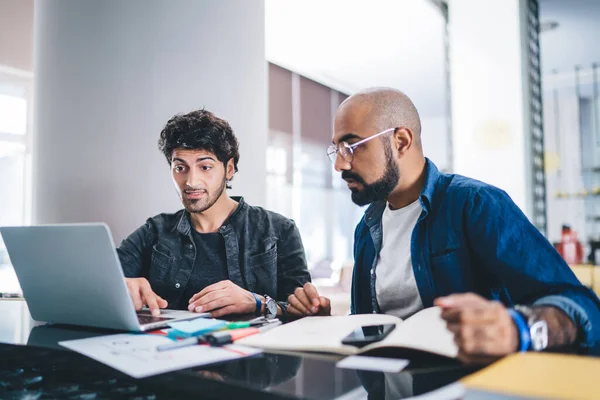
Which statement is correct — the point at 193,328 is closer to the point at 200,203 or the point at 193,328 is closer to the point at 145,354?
the point at 145,354

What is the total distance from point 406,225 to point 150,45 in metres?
1.27

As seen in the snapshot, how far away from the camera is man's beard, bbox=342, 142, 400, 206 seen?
1436mm

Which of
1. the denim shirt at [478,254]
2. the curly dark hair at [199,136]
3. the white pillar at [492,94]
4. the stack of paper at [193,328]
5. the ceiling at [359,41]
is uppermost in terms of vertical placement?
the ceiling at [359,41]

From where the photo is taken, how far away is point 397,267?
145cm

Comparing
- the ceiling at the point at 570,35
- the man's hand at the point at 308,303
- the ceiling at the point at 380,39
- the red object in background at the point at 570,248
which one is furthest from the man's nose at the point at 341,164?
the ceiling at the point at 570,35

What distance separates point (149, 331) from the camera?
1000mm

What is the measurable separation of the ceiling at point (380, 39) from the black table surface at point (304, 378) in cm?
374

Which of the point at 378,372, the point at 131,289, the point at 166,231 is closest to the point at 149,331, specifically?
the point at 131,289

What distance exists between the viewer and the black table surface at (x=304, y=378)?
2.05 feet

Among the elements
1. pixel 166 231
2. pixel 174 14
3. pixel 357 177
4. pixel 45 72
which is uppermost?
pixel 174 14

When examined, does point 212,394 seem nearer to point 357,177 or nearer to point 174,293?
point 357,177

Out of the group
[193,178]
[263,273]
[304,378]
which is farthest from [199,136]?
[304,378]

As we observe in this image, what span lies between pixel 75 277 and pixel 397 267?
846mm

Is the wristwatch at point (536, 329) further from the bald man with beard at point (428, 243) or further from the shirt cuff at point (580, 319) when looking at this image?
the shirt cuff at point (580, 319)
